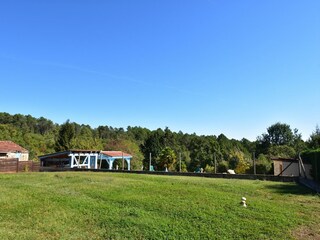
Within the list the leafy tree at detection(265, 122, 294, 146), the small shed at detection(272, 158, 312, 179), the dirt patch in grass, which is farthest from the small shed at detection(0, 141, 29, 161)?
the leafy tree at detection(265, 122, 294, 146)

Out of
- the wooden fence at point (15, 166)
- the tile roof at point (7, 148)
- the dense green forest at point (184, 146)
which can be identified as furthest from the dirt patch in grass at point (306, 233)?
the tile roof at point (7, 148)

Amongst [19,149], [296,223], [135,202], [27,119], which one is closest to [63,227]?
[135,202]

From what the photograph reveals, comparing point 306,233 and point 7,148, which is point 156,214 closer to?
point 306,233

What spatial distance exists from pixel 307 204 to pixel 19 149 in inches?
1337

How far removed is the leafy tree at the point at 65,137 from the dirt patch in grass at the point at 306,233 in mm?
38103

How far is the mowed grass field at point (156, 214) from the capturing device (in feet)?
22.1

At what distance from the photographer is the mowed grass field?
22.1ft

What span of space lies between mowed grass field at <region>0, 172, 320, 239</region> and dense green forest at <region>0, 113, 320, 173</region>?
9.17 metres

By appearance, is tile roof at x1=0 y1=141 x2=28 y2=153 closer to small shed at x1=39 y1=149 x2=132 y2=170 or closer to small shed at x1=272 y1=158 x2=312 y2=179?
small shed at x1=39 y1=149 x2=132 y2=170

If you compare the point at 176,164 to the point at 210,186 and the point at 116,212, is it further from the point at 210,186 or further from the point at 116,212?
the point at 116,212

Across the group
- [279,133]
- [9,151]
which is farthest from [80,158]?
[279,133]

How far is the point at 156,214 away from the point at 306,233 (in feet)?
12.6

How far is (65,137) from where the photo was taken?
4166 cm

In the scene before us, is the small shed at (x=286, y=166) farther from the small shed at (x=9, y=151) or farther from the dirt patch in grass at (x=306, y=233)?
the small shed at (x=9, y=151)
